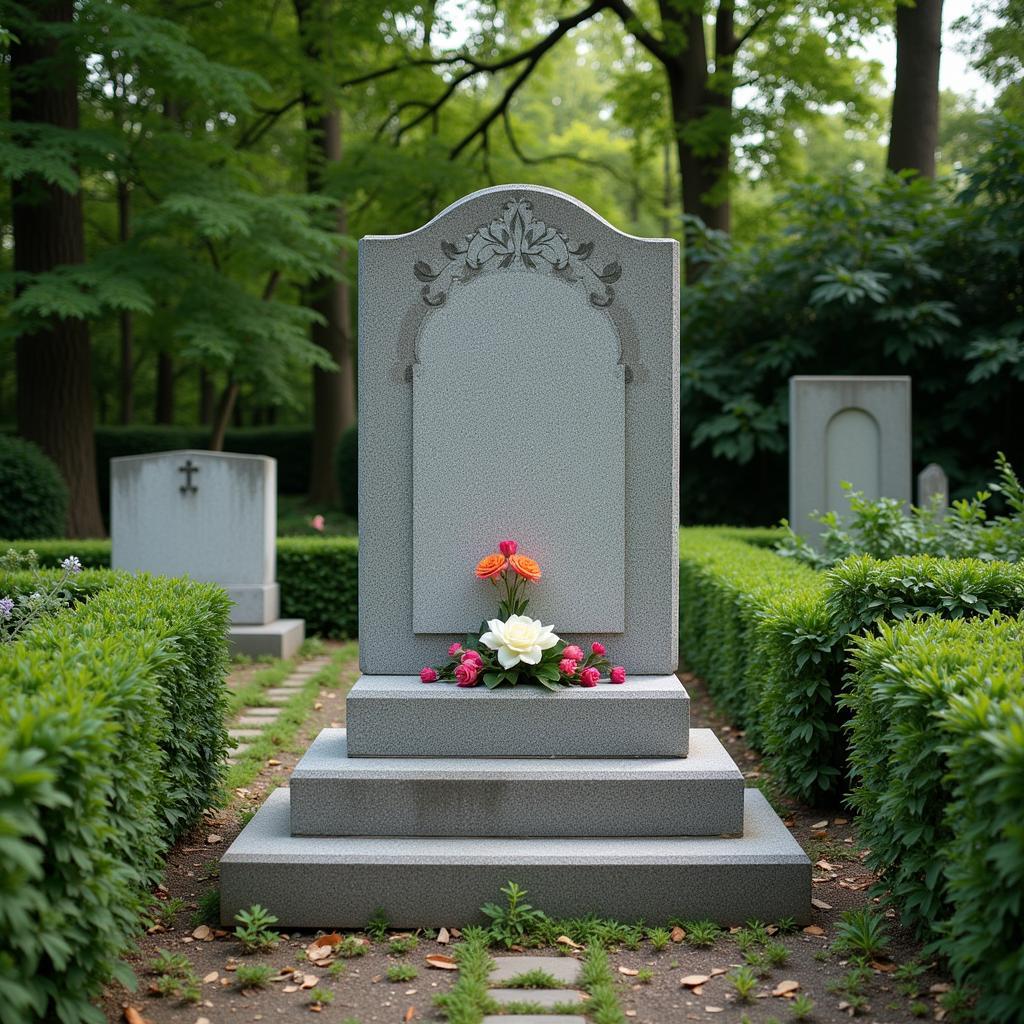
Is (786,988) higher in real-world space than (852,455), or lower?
lower

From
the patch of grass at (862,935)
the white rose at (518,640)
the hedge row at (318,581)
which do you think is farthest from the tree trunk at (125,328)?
the patch of grass at (862,935)

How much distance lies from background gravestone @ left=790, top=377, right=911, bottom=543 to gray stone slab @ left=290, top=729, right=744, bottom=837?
259 inches

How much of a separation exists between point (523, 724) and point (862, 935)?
142 cm

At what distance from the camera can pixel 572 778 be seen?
4031mm

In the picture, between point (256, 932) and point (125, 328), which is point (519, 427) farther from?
point (125, 328)

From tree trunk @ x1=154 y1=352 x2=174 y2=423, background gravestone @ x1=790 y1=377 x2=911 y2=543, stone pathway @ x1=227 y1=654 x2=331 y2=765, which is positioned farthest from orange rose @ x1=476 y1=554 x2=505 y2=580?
tree trunk @ x1=154 y1=352 x2=174 y2=423

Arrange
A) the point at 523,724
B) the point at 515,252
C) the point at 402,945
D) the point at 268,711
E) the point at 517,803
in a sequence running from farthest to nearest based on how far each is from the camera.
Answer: the point at 268,711
the point at 515,252
the point at 523,724
the point at 517,803
the point at 402,945

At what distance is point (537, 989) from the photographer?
3277 mm

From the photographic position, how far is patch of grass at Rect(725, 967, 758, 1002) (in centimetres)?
325

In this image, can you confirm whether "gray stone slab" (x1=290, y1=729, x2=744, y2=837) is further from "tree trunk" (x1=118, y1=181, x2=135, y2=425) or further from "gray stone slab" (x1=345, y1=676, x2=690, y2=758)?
"tree trunk" (x1=118, y1=181, x2=135, y2=425)

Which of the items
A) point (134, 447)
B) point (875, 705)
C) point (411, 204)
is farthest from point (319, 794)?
point (134, 447)

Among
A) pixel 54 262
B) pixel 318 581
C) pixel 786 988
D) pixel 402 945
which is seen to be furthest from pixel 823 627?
pixel 54 262

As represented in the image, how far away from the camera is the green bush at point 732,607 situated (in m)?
5.89

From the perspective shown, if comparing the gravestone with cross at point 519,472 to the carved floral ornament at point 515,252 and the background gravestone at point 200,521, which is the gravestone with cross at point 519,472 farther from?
the background gravestone at point 200,521
